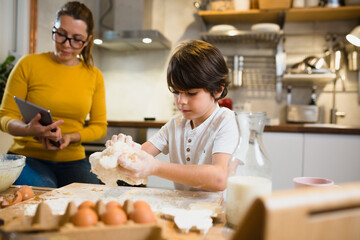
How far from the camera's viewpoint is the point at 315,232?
1.08 ft

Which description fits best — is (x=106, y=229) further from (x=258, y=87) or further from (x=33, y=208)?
(x=258, y=87)

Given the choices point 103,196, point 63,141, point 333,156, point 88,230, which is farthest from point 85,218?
point 333,156

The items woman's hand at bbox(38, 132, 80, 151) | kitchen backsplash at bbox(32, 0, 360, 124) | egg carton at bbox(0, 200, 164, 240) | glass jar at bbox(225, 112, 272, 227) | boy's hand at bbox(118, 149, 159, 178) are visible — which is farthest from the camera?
kitchen backsplash at bbox(32, 0, 360, 124)

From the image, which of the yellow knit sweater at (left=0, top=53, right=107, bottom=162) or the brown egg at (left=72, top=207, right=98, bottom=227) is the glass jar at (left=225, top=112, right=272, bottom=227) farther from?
the yellow knit sweater at (left=0, top=53, right=107, bottom=162)

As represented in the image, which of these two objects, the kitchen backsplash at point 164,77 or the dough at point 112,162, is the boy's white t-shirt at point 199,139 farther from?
the kitchen backsplash at point 164,77

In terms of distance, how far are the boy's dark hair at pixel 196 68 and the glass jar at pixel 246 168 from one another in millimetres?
411

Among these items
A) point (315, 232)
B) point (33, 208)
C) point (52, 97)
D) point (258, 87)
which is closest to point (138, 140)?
point (52, 97)

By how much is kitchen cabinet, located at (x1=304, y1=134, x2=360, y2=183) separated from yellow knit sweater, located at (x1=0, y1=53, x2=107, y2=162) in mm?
1457

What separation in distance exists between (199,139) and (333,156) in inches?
53.6

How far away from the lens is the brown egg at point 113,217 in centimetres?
50

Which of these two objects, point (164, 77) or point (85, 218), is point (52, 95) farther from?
point (164, 77)

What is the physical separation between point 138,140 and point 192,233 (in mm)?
1804

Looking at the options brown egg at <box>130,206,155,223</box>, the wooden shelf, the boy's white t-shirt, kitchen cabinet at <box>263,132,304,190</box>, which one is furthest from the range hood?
brown egg at <box>130,206,155,223</box>

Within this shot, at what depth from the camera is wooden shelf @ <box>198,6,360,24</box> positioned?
96.3 inches
